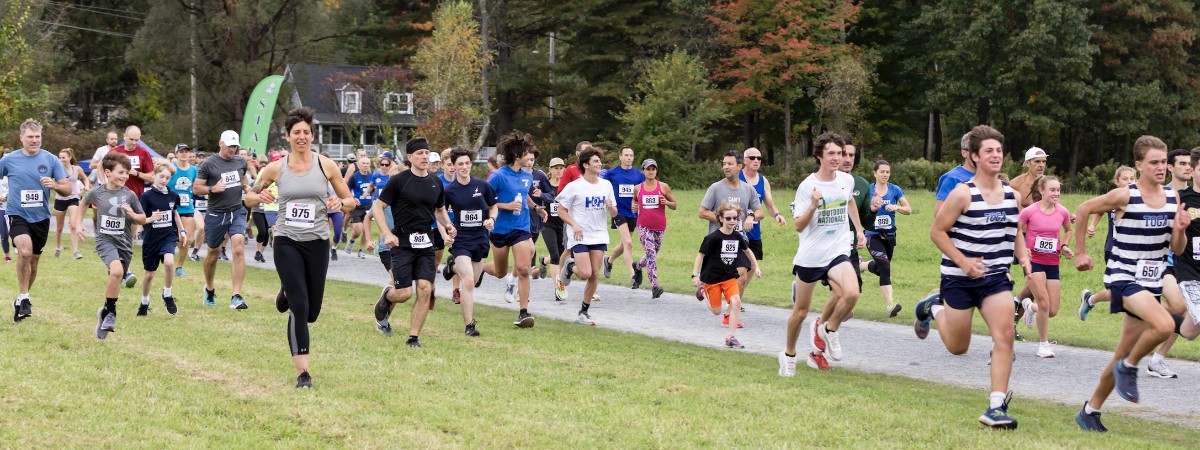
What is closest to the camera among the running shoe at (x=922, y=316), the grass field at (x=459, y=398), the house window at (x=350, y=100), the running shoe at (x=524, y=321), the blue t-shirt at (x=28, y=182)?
the grass field at (x=459, y=398)

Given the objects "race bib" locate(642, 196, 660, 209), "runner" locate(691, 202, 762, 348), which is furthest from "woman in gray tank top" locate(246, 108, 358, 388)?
"race bib" locate(642, 196, 660, 209)

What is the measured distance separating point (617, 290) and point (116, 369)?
8.95 metres

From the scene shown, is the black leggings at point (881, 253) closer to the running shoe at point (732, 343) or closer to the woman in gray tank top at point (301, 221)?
the running shoe at point (732, 343)

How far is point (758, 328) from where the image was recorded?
42.8 ft

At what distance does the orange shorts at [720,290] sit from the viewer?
38.8ft

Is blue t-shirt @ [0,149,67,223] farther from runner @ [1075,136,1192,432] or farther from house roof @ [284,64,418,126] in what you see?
house roof @ [284,64,418,126]

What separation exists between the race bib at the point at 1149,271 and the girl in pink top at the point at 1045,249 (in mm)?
3145

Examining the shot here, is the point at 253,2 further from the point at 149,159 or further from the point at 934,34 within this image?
the point at 149,159

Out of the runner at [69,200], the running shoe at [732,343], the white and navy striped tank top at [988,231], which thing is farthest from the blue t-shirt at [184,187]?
the white and navy striped tank top at [988,231]

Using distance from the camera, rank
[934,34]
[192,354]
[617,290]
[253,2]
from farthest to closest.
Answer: [253,2], [934,34], [617,290], [192,354]

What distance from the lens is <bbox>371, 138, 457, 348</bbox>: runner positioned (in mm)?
10859

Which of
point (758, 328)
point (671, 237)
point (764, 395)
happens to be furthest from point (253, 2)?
point (764, 395)

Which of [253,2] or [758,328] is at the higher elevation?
[253,2]

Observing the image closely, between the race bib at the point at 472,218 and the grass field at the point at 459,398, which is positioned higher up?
the race bib at the point at 472,218
